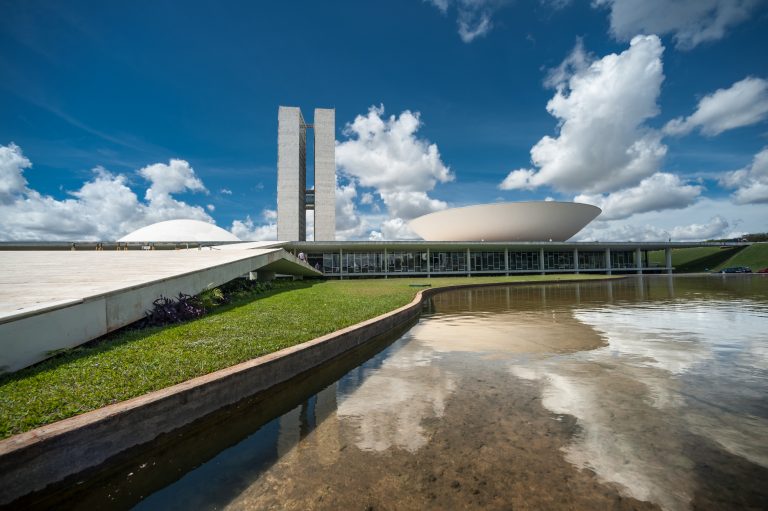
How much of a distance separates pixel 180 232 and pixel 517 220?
4637 centimetres

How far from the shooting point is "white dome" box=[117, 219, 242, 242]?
50969 millimetres

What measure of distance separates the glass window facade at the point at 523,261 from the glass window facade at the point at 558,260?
136 centimetres

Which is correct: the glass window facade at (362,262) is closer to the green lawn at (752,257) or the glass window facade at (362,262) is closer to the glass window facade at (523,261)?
the glass window facade at (523,261)

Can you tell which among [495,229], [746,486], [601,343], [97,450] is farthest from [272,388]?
[495,229]

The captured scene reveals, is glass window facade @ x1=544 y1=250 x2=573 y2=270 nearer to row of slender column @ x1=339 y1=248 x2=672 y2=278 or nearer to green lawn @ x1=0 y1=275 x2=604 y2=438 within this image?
row of slender column @ x1=339 y1=248 x2=672 y2=278

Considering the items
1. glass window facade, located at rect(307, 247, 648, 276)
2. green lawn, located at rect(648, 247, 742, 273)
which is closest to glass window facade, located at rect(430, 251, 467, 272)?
glass window facade, located at rect(307, 247, 648, 276)

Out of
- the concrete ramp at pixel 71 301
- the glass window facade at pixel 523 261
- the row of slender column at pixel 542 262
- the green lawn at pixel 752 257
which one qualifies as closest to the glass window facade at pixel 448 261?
the row of slender column at pixel 542 262

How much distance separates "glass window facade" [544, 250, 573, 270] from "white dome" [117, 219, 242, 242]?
147 feet

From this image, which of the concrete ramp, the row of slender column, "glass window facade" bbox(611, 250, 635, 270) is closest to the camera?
the concrete ramp

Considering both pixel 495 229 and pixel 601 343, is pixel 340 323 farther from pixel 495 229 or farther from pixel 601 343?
pixel 495 229

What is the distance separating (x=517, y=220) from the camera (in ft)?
143

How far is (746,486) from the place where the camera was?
2322 millimetres

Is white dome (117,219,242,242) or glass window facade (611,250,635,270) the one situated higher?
white dome (117,219,242,242)

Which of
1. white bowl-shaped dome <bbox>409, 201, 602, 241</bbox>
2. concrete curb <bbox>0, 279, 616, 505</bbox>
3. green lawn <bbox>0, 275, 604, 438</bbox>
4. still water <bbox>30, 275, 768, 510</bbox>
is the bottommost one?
still water <bbox>30, 275, 768, 510</bbox>
